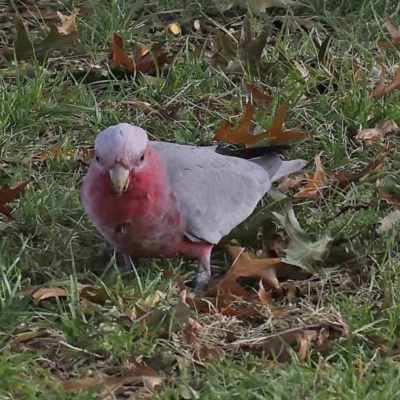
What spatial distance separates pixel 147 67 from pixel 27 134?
0.67 metres

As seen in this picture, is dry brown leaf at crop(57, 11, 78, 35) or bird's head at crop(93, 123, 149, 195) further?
dry brown leaf at crop(57, 11, 78, 35)

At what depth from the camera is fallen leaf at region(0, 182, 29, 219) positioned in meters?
3.38

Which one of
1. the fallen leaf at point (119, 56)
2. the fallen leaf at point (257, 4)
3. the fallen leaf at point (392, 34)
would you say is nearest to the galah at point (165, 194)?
the fallen leaf at point (119, 56)

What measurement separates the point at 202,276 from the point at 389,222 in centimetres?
68

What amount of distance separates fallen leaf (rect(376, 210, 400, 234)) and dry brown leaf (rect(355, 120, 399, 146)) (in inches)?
22.9

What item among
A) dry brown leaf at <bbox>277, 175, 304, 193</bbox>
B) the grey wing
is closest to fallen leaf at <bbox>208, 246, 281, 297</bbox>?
the grey wing

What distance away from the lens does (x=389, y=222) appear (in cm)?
339

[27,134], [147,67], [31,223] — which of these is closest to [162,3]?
[147,67]

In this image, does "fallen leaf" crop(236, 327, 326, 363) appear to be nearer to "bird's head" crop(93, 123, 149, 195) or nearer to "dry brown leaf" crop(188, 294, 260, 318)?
"dry brown leaf" crop(188, 294, 260, 318)

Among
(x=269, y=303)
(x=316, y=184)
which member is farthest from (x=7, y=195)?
(x=316, y=184)

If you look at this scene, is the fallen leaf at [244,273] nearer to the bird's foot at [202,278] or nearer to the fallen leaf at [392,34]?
the bird's foot at [202,278]

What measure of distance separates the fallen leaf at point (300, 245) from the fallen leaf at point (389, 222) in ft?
0.67

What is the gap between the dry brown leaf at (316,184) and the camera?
3580 millimetres

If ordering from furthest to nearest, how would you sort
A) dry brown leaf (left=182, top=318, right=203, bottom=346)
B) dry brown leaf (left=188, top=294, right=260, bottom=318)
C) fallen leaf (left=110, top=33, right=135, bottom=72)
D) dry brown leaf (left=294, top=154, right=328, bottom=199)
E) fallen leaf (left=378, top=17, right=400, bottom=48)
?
fallen leaf (left=378, top=17, right=400, bottom=48)
fallen leaf (left=110, top=33, right=135, bottom=72)
dry brown leaf (left=294, top=154, right=328, bottom=199)
dry brown leaf (left=188, top=294, right=260, bottom=318)
dry brown leaf (left=182, top=318, right=203, bottom=346)
